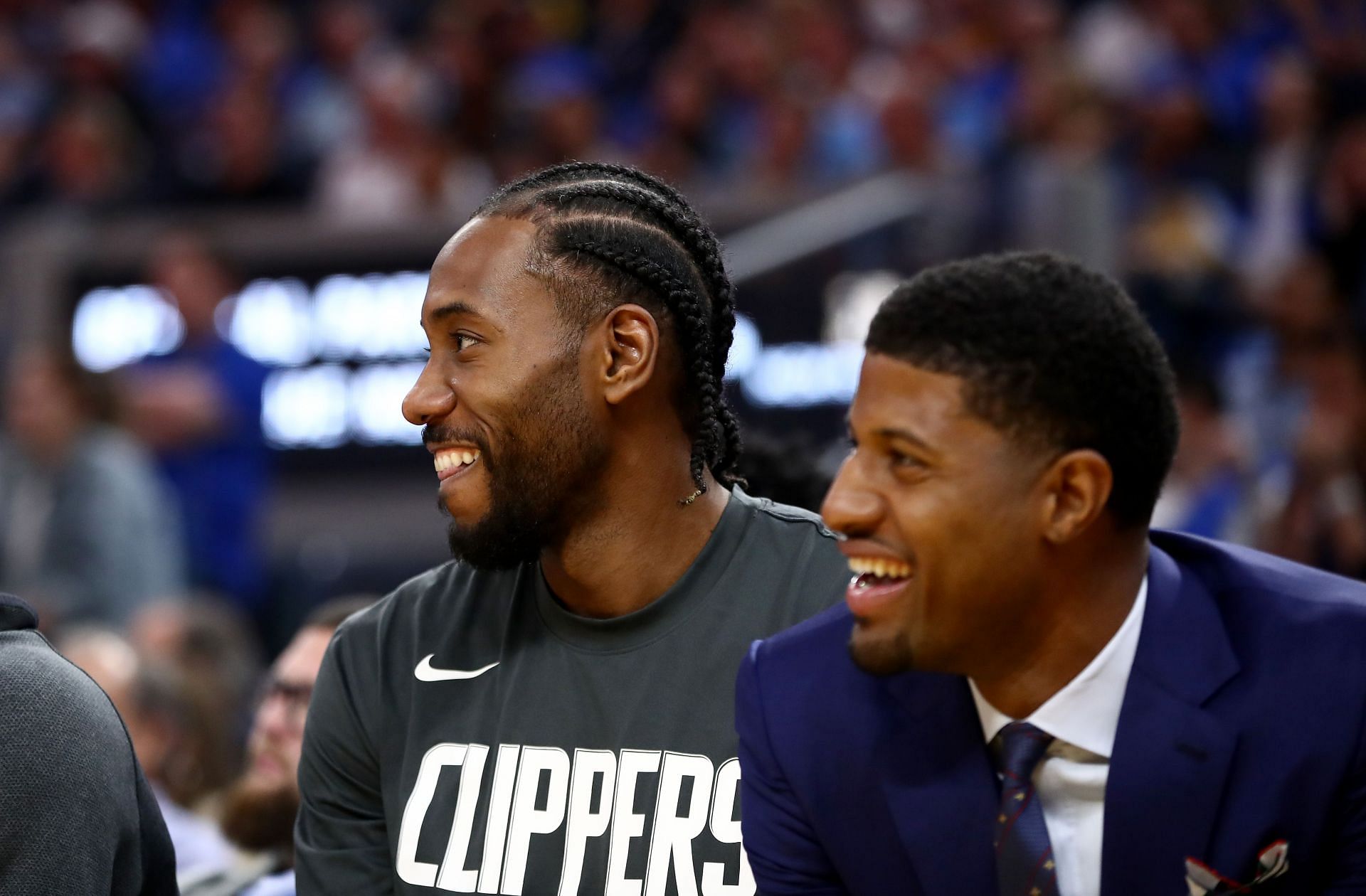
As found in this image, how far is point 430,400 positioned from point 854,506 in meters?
0.67

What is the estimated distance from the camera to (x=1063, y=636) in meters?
2.07

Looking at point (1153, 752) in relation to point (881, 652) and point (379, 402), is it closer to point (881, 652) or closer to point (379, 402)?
point (881, 652)

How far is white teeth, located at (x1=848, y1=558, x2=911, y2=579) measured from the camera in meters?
2.03

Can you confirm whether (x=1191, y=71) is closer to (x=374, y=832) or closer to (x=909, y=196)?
(x=909, y=196)

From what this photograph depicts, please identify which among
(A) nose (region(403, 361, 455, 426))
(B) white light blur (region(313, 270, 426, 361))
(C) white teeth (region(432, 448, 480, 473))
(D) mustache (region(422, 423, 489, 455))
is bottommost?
(C) white teeth (region(432, 448, 480, 473))

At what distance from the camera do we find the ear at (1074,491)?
1.98m

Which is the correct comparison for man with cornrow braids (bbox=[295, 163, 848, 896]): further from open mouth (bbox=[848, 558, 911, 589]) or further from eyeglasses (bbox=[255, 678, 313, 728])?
eyeglasses (bbox=[255, 678, 313, 728])

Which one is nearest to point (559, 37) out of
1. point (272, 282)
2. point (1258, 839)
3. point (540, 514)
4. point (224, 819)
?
point (272, 282)

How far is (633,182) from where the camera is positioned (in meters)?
2.66

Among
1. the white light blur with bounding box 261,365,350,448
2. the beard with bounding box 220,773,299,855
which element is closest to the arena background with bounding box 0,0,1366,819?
the white light blur with bounding box 261,365,350,448

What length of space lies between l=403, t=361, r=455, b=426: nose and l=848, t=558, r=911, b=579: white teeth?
64 centimetres

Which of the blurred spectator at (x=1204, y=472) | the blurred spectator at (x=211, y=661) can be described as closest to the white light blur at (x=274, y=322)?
the blurred spectator at (x=211, y=661)

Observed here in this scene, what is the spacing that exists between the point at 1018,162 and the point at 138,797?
15.9 ft

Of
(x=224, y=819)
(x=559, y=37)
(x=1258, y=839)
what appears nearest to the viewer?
(x=1258, y=839)
